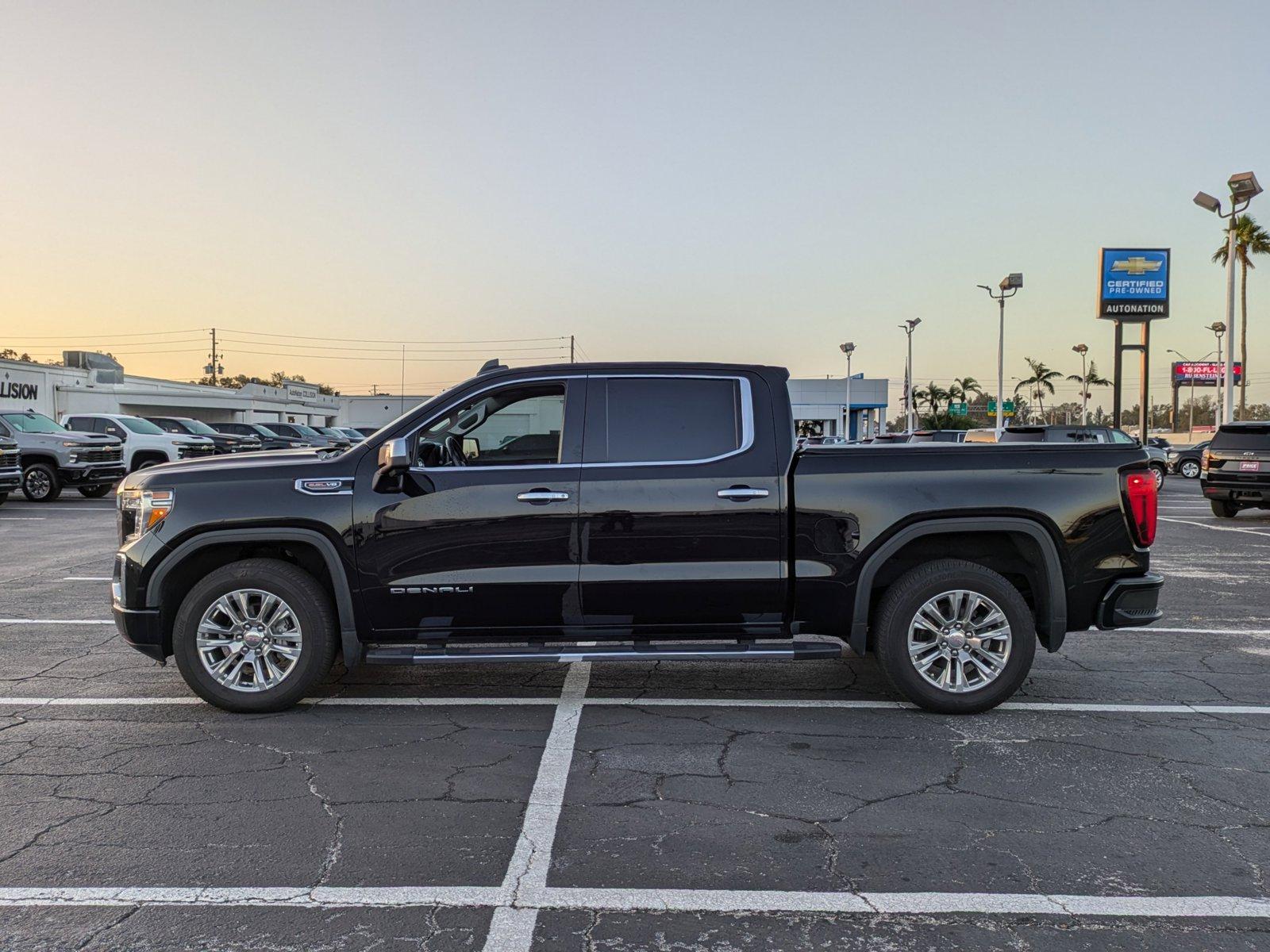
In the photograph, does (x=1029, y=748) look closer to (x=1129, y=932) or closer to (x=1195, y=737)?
(x=1195, y=737)

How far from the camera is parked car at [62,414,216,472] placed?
24375 mm

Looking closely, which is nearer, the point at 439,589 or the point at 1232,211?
the point at 439,589

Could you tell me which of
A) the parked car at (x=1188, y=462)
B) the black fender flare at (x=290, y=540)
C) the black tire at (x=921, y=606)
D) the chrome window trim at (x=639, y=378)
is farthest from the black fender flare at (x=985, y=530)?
the parked car at (x=1188, y=462)

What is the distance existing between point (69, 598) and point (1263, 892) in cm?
963

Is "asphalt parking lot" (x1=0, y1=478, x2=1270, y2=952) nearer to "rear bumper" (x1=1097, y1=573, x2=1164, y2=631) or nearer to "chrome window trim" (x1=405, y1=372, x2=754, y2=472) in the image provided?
"rear bumper" (x1=1097, y1=573, x2=1164, y2=631)

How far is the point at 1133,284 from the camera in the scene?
142ft

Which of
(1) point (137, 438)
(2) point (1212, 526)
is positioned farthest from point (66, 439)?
(2) point (1212, 526)

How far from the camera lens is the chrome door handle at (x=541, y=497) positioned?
5.52m

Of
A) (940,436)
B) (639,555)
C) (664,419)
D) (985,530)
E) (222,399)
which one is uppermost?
(222,399)

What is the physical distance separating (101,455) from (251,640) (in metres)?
18.5

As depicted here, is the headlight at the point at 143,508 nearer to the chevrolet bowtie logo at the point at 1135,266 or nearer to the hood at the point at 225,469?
the hood at the point at 225,469

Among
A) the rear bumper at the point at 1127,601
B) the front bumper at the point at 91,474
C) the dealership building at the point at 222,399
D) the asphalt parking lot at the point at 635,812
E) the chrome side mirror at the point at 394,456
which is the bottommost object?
the asphalt parking lot at the point at 635,812

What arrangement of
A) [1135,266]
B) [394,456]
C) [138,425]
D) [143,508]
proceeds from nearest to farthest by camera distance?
[394,456] < [143,508] < [138,425] < [1135,266]

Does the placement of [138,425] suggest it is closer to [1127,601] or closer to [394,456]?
[394,456]
